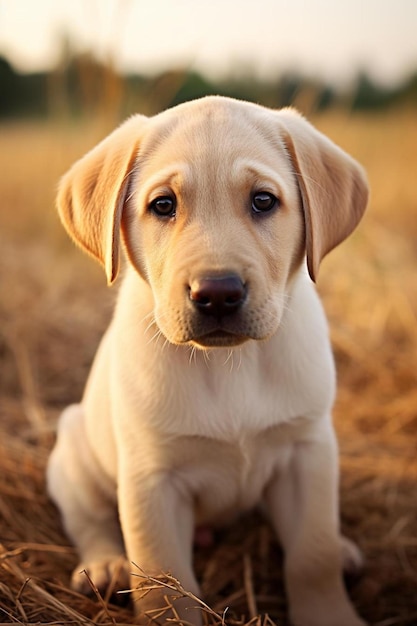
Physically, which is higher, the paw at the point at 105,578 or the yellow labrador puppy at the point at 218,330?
the yellow labrador puppy at the point at 218,330

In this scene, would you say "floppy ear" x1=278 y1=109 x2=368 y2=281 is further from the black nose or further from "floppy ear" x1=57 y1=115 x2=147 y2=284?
"floppy ear" x1=57 y1=115 x2=147 y2=284

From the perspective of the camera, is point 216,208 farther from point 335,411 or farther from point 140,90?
point 140,90

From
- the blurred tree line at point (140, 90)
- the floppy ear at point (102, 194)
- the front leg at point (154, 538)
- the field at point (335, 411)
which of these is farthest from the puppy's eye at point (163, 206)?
the blurred tree line at point (140, 90)

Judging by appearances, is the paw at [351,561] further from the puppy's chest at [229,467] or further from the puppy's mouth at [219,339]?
the puppy's mouth at [219,339]

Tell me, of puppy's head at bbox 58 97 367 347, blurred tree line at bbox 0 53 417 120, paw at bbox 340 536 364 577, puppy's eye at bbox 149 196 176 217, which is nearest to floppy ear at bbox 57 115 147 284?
puppy's head at bbox 58 97 367 347

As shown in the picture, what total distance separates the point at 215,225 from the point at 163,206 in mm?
266

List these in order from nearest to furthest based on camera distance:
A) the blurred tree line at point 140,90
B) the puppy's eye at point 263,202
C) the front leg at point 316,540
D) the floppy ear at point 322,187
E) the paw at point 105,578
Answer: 1. the puppy's eye at point 263,202
2. the floppy ear at point 322,187
3. the front leg at point 316,540
4. the paw at point 105,578
5. the blurred tree line at point 140,90

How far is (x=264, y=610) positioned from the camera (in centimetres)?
338

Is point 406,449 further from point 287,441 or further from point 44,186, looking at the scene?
point 44,186

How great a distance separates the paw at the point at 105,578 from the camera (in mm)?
3279

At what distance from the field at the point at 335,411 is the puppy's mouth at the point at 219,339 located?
94 cm

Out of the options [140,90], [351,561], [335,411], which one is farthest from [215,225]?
[140,90]

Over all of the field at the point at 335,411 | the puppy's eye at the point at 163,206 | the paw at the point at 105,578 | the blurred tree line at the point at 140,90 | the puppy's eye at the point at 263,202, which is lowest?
the field at the point at 335,411

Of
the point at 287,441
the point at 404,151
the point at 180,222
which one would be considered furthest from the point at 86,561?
the point at 404,151
